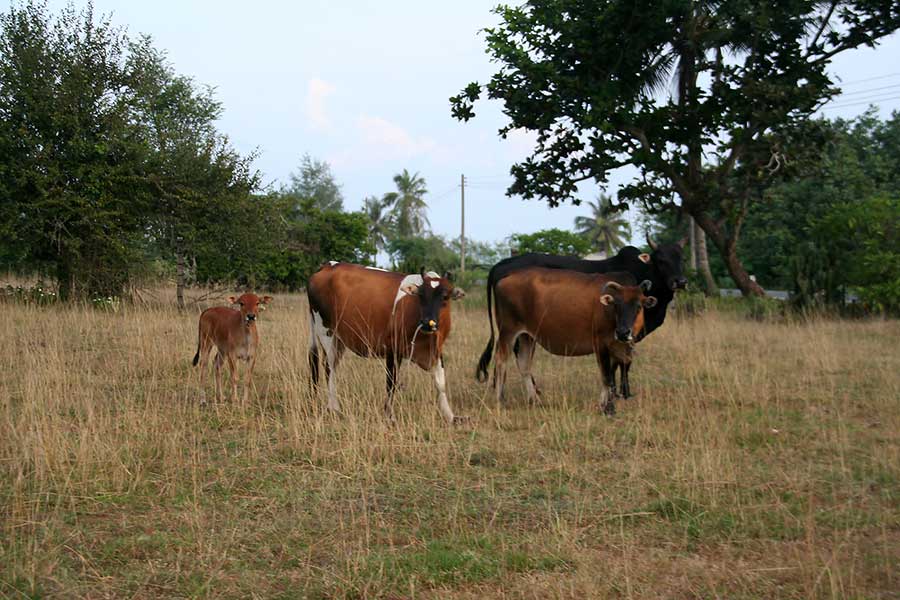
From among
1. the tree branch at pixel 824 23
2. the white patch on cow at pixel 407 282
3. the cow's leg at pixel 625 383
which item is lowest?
the cow's leg at pixel 625 383

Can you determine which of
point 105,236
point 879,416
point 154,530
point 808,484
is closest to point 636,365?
point 879,416

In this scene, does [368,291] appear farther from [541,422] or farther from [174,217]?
[174,217]

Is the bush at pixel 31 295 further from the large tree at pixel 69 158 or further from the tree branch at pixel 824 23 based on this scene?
the tree branch at pixel 824 23

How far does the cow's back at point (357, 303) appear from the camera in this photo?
858 cm

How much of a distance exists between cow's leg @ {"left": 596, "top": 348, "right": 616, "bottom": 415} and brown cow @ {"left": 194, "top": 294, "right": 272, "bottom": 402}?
3602 mm

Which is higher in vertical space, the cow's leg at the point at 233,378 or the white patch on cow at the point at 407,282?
the white patch on cow at the point at 407,282

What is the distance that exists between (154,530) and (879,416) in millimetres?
6613

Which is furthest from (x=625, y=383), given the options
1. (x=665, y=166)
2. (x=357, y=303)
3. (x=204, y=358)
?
(x=665, y=166)

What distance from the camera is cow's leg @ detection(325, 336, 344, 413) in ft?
27.5

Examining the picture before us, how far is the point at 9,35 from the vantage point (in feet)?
56.1

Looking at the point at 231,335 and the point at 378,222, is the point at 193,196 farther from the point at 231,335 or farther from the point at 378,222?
the point at 378,222

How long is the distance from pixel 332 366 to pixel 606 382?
110 inches

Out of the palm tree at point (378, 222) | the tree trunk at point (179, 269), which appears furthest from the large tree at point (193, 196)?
the palm tree at point (378, 222)

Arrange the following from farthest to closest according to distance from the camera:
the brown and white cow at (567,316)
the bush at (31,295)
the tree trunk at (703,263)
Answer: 1. the tree trunk at (703,263)
2. the bush at (31,295)
3. the brown and white cow at (567,316)
